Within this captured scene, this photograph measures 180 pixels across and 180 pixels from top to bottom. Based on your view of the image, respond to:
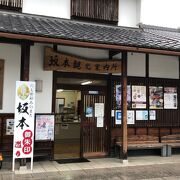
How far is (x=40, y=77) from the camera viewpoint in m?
9.94

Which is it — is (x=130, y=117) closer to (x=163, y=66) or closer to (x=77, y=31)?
(x=163, y=66)

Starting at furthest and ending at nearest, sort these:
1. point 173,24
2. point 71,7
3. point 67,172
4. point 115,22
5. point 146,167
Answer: point 173,24 → point 115,22 → point 71,7 → point 146,167 → point 67,172

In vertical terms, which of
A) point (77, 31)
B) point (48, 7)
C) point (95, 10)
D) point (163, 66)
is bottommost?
point (163, 66)

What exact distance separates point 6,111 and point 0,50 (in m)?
1.96

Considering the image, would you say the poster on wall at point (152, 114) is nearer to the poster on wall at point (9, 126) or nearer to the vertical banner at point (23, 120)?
the vertical banner at point (23, 120)

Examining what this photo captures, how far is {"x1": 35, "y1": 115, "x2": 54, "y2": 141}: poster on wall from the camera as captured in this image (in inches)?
379

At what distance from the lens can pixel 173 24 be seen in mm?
13484

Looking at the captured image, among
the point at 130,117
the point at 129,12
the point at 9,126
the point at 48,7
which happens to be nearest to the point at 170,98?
the point at 130,117

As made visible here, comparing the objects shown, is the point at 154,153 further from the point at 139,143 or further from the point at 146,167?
the point at 146,167

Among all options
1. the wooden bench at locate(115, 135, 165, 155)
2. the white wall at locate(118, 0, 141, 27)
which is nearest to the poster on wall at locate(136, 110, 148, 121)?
the wooden bench at locate(115, 135, 165, 155)

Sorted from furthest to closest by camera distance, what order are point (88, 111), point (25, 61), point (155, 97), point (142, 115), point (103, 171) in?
point (155, 97)
point (142, 115)
point (88, 111)
point (103, 171)
point (25, 61)

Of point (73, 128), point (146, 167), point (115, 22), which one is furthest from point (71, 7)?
point (146, 167)

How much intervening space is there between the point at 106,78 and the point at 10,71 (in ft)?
11.3

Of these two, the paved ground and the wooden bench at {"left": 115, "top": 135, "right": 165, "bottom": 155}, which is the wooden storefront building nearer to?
the wooden bench at {"left": 115, "top": 135, "right": 165, "bottom": 155}
